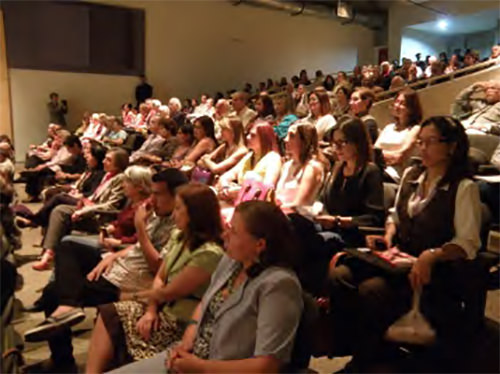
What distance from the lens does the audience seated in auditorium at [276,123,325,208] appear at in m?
2.69

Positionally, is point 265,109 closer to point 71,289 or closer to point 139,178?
point 139,178

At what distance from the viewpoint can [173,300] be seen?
177 centimetres

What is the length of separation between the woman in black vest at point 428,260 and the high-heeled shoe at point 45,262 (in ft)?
7.19

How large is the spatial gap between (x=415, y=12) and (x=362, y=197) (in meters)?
12.7

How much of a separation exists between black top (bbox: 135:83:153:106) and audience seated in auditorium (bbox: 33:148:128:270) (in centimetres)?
794

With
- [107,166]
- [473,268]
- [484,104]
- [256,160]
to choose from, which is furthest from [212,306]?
[484,104]

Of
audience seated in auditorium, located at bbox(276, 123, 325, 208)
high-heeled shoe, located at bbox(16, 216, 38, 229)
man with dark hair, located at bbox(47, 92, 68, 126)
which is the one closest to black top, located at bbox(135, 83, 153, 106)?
man with dark hair, located at bbox(47, 92, 68, 126)

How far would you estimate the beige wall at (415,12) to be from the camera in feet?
40.4

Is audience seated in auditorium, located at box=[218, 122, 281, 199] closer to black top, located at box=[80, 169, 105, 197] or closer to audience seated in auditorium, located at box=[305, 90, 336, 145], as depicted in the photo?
audience seated in auditorium, located at box=[305, 90, 336, 145]

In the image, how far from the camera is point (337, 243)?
2332 mm

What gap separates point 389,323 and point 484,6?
40.8ft

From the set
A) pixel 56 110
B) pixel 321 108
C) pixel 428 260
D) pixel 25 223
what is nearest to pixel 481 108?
pixel 321 108

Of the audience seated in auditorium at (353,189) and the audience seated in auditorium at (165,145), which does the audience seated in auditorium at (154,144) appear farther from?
the audience seated in auditorium at (353,189)

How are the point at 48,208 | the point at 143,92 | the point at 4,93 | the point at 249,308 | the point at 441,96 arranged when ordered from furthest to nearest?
the point at 143,92 < the point at 4,93 < the point at 441,96 < the point at 48,208 < the point at 249,308
